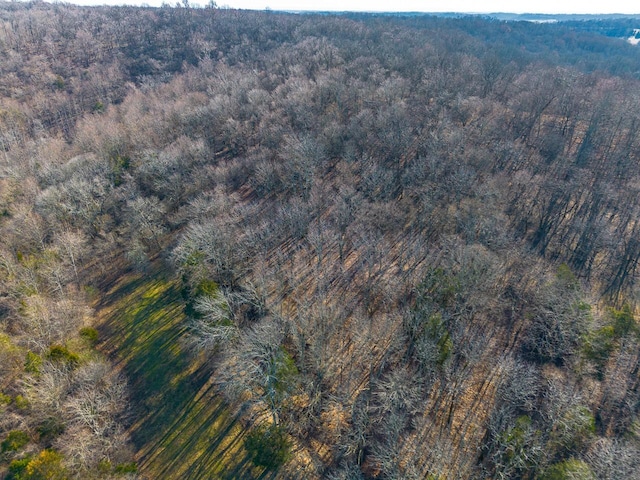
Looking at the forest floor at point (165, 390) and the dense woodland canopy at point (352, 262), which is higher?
the dense woodland canopy at point (352, 262)

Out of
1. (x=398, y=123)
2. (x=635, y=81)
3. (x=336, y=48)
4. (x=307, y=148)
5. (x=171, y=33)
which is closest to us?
(x=307, y=148)

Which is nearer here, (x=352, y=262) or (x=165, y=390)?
(x=165, y=390)

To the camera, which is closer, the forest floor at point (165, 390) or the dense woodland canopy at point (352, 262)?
the dense woodland canopy at point (352, 262)

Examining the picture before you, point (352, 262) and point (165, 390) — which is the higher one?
point (352, 262)

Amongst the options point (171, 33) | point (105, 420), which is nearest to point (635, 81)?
point (105, 420)

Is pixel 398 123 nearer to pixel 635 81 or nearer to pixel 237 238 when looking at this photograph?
pixel 237 238
